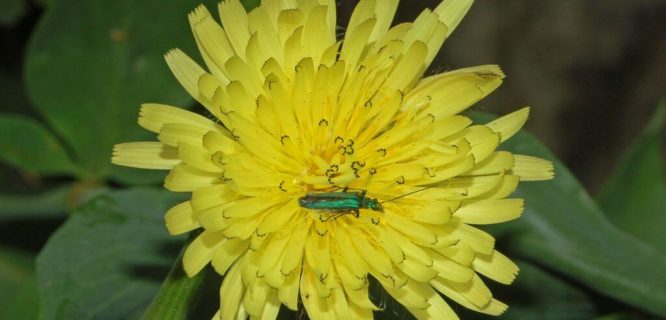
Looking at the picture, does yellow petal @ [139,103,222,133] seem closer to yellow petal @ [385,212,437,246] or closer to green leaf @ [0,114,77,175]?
yellow petal @ [385,212,437,246]

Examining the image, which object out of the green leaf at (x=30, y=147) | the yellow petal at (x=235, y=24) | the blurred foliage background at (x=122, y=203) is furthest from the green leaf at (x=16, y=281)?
the yellow petal at (x=235, y=24)

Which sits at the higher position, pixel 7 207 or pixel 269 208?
pixel 269 208

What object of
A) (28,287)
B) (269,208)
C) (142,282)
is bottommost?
(28,287)

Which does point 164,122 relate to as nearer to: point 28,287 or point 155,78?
point 155,78

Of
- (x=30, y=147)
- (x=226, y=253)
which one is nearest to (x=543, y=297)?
(x=226, y=253)

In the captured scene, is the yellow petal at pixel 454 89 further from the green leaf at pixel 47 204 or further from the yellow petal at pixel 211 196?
the green leaf at pixel 47 204

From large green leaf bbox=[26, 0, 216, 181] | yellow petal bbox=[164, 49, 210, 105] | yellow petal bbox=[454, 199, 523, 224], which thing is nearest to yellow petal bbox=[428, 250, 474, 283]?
yellow petal bbox=[454, 199, 523, 224]

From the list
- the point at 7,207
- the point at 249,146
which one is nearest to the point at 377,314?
the point at 249,146
